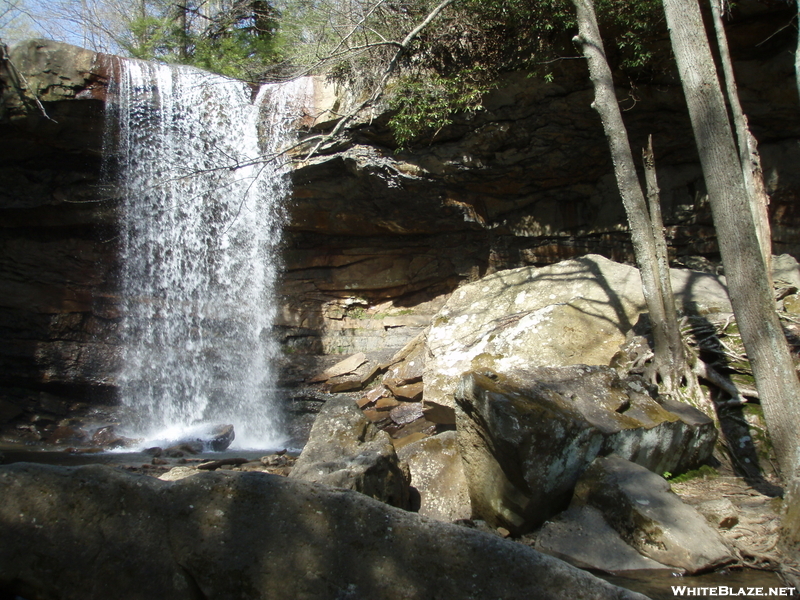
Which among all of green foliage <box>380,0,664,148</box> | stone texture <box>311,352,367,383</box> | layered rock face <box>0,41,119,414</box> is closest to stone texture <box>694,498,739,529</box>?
green foliage <box>380,0,664,148</box>

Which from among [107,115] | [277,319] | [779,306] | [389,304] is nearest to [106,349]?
[277,319]

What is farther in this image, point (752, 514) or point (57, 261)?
point (57, 261)

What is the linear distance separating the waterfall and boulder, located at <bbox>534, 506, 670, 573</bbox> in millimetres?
6909

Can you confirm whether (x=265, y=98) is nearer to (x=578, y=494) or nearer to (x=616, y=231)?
(x=616, y=231)

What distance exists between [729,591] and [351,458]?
2416mm

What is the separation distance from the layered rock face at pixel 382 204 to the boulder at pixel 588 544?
23.1 ft

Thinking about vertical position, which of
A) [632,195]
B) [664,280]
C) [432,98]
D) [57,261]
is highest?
[432,98]

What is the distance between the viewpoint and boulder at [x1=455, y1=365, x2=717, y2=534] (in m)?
3.55

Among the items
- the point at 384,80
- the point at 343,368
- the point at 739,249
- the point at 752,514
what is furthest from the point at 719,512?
the point at 343,368

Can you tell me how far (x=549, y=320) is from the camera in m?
6.88

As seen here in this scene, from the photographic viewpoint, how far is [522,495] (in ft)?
11.8

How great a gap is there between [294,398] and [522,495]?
7.39 metres

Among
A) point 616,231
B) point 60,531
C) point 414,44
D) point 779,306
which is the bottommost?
point 60,531

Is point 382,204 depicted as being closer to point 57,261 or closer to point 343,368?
point 343,368
